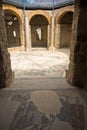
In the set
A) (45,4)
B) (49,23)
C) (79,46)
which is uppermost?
(45,4)

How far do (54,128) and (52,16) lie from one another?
9605 mm

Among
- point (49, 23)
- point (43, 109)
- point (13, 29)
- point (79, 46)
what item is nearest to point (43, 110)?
point (43, 109)

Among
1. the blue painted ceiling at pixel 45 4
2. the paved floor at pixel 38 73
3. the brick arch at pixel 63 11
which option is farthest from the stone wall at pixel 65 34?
the paved floor at pixel 38 73

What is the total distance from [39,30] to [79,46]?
432 inches

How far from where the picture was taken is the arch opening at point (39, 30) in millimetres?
11930

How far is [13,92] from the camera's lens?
2297mm

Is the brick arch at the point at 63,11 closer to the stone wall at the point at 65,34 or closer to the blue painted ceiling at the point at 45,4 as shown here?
the blue painted ceiling at the point at 45,4

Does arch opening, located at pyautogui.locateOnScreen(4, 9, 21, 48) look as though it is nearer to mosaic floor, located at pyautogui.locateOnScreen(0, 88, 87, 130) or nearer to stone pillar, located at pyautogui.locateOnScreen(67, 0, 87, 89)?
stone pillar, located at pyautogui.locateOnScreen(67, 0, 87, 89)

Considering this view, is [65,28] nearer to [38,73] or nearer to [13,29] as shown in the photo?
[13,29]

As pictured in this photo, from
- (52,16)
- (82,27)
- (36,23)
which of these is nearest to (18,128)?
(82,27)

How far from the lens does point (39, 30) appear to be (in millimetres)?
12875

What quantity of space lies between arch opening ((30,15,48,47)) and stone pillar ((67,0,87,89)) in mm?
10061

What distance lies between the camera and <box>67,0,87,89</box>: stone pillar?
230cm

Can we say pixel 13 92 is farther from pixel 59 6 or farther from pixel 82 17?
pixel 59 6
